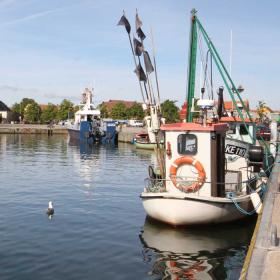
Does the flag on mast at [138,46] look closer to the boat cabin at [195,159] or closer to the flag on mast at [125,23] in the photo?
the flag on mast at [125,23]

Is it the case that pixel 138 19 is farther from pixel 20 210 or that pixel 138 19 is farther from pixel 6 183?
pixel 6 183

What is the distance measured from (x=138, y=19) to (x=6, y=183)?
1504 cm

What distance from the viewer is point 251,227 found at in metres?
16.8

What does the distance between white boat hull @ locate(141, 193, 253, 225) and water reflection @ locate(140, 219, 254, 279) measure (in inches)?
16.9

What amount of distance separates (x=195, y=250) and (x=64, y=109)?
450 feet

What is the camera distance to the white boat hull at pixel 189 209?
1512 cm

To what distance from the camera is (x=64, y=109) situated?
484 ft

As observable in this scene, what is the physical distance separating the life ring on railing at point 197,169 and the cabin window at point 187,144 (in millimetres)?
228

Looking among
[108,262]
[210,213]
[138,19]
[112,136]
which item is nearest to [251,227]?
[210,213]

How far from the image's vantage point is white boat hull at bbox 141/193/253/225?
15117 mm

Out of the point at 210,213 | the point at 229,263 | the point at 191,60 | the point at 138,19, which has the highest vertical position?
the point at 138,19

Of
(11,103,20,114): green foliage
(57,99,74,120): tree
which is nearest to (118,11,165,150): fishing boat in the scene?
(57,99,74,120): tree

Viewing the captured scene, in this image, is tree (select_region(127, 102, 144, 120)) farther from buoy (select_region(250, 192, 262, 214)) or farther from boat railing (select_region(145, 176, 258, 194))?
buoy (select_region(250, 192, 262, 214))

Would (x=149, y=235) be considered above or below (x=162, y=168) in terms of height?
below
